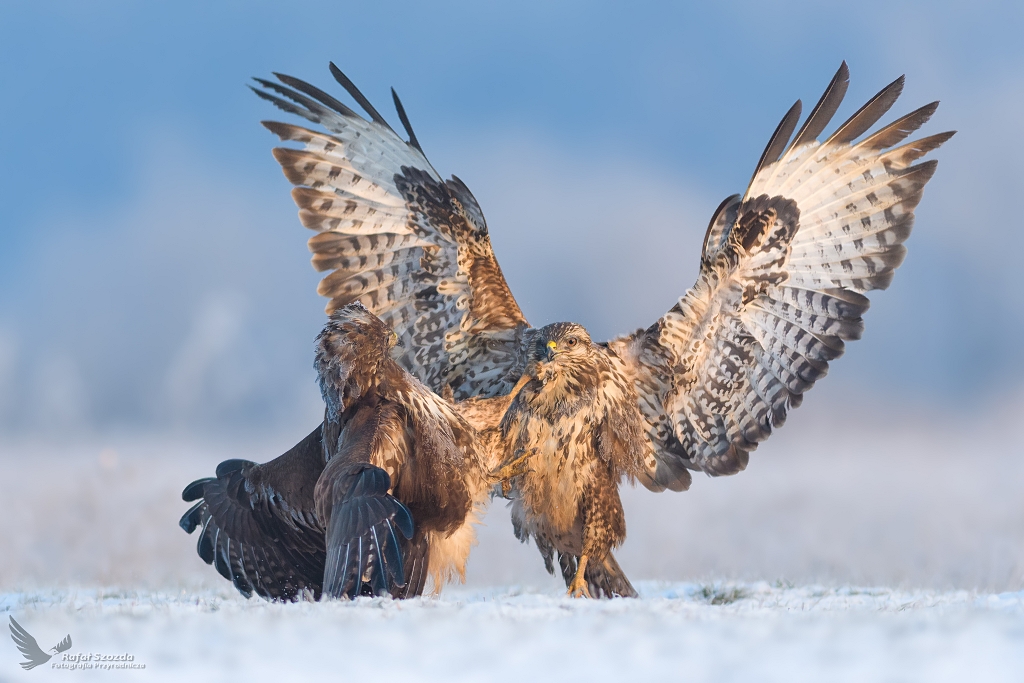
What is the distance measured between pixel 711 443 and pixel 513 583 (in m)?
1.66

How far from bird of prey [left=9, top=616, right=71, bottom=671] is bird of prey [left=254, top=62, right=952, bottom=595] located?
2.91 m

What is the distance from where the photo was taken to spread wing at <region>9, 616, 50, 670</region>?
284 centimetres

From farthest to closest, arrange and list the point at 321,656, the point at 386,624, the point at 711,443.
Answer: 1. the point at 711,443
2. the point at 386,624
3. the point at 321,656

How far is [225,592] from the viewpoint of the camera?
18.5 ft

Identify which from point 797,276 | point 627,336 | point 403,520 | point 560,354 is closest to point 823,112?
point 797,276

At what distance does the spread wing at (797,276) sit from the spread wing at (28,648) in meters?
4.07

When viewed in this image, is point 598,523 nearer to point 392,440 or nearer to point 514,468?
point 514,468

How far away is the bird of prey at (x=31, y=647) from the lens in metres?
2.85

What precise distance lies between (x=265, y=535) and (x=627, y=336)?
257cm

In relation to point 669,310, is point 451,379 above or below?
below

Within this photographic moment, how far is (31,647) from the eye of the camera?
2.92 meters

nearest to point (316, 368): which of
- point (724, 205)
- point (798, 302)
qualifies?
point (724, 205)

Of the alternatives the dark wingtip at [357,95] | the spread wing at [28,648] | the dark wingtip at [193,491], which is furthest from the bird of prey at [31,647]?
the dark wingtip at [357,95]

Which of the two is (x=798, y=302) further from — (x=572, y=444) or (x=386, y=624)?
(x=386, y=624)
